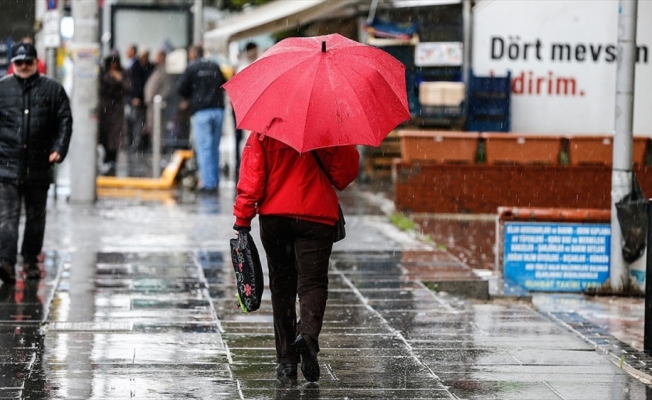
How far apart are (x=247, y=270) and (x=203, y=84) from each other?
11.3m

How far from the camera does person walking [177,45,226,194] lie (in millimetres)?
18016

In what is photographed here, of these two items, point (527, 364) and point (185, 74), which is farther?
point (185, 74)

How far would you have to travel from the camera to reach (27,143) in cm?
1027

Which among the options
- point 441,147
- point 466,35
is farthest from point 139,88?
point 441,147

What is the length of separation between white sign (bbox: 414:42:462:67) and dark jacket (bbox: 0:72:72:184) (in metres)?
8.27

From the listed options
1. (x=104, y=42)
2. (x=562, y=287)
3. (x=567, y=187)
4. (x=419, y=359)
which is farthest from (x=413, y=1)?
(x=104, y=42)

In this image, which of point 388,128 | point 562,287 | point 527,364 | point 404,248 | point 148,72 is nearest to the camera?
point 388,128

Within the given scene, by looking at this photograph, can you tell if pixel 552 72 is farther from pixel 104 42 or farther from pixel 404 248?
pixel 104 42

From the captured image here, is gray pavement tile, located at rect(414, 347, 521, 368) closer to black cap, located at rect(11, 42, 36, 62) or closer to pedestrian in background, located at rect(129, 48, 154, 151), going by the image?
black cap, located at rect(11, 42, 36, 62)

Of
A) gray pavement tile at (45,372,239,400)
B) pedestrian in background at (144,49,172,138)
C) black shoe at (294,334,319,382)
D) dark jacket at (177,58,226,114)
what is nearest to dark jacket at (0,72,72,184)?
gray pavement tile at (45,372,239,400)

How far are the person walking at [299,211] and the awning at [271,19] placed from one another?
10962 millimetres

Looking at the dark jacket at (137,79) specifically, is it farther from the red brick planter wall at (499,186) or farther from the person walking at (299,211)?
the person walking at (299,211)

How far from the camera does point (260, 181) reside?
269 inches

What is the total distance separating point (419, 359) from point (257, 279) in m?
1.22
